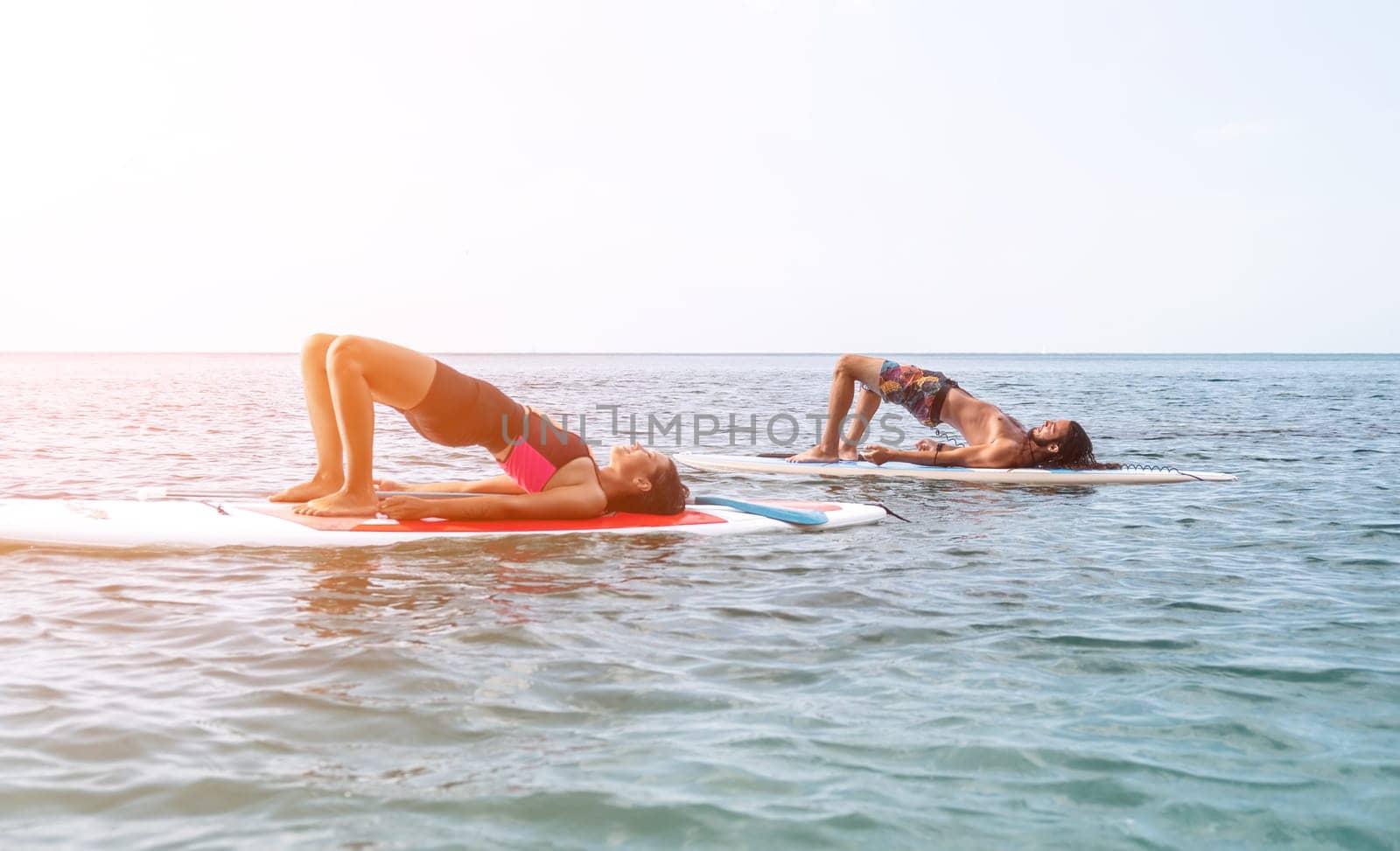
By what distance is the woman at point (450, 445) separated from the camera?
19.5 ft

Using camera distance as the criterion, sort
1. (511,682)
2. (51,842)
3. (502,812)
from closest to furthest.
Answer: (51,842) → (502,812) → (511,682)

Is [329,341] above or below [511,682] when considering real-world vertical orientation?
above

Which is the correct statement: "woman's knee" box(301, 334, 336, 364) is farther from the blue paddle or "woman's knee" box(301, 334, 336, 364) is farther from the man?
the man

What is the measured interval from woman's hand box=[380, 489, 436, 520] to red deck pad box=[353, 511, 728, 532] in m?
0.05

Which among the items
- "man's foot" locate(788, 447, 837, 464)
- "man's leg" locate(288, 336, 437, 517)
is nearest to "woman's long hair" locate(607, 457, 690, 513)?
"man's leg" locate(288, 336, 437, 517)

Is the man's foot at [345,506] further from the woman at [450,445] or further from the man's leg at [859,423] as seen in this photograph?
the man's leg at [859,423]

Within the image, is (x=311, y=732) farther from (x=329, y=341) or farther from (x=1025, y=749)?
(x=329, y=341)

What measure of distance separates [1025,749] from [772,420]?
63.0 feet

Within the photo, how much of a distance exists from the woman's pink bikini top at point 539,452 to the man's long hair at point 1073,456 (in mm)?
5939

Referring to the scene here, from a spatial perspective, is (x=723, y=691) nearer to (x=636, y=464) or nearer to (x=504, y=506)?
(x=504, y=506)

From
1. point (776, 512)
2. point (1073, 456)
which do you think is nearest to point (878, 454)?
point (1073, 456)

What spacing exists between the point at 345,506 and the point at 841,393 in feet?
19.5

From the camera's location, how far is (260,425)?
1941 cm

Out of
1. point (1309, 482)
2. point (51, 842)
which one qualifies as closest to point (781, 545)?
point (51, 842)
